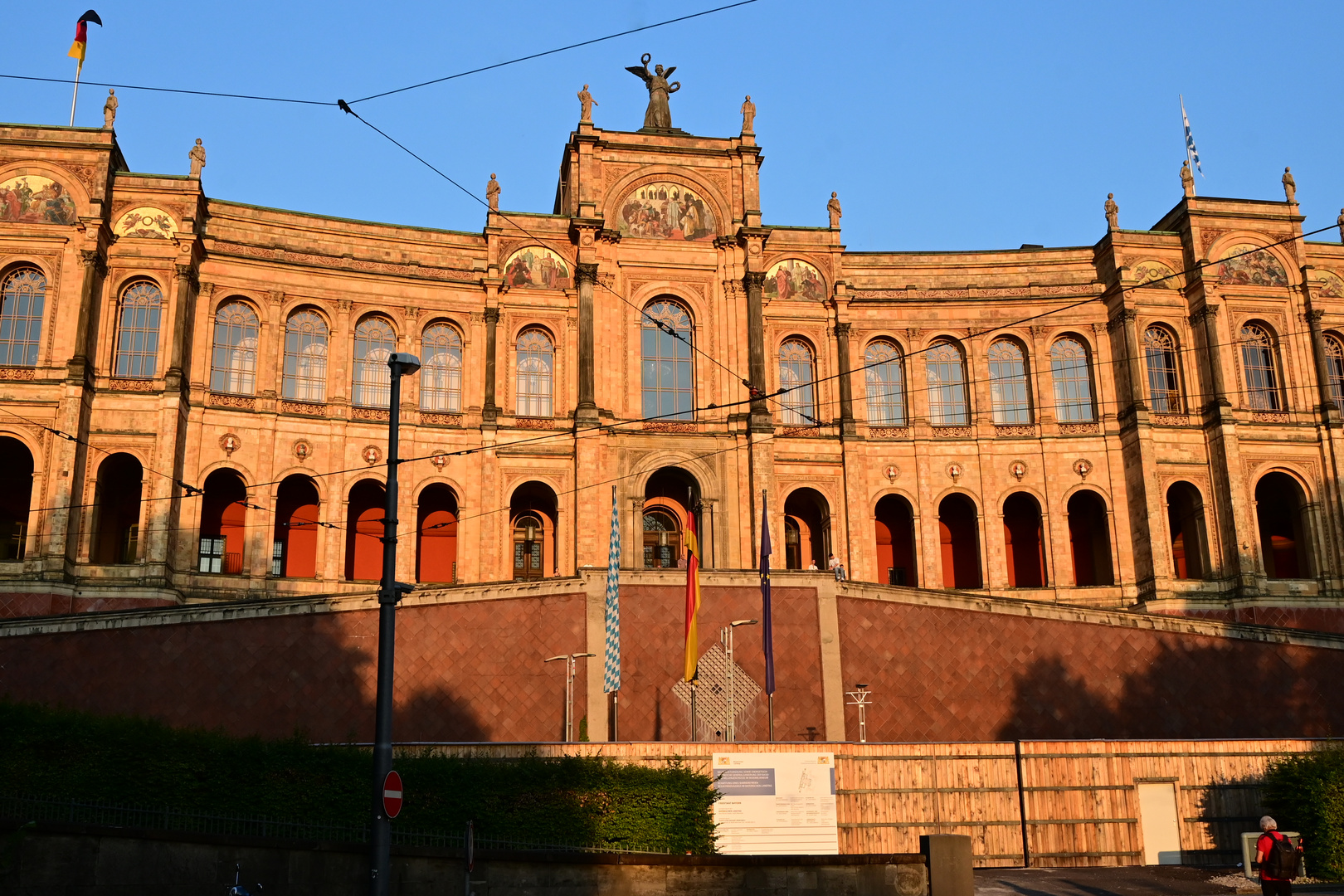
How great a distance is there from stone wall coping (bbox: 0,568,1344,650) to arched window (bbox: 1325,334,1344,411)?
1676 centimetres

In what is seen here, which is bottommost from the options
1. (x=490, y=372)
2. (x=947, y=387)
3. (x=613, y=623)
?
(x=613, y=623)

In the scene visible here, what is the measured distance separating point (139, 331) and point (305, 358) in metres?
5.39

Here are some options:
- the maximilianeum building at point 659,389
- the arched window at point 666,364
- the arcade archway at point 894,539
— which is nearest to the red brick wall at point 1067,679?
the maximilianeum building at point 659,389

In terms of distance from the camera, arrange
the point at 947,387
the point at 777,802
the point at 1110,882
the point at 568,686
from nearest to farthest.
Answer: the point at 1110,882, the point at 777,802, the point at 568,686, the point at 947,387

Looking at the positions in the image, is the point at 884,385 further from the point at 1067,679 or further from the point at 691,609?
the point at 691,609

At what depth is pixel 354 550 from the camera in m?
46.9

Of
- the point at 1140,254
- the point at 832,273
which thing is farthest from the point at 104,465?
the point at 1140,254

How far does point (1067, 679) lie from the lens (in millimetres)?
35812

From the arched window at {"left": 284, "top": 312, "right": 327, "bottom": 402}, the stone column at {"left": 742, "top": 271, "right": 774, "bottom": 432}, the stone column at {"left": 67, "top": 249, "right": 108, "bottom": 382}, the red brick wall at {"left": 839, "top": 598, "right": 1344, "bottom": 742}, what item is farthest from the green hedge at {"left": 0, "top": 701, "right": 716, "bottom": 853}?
the arched window at {"left": 284, "top": 312, "right": 327, "bottom": 402}

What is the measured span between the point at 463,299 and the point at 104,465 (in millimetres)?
13234

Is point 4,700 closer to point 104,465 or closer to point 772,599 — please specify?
point 772,599

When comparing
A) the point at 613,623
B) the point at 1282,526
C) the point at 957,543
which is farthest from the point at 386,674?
the point at 1282,526

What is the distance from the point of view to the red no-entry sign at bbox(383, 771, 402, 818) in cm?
1722

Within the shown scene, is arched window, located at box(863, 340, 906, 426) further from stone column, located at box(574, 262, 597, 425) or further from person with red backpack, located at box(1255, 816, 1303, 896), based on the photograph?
person with red backpack, located at box(1255, 816, 1303, 896)
